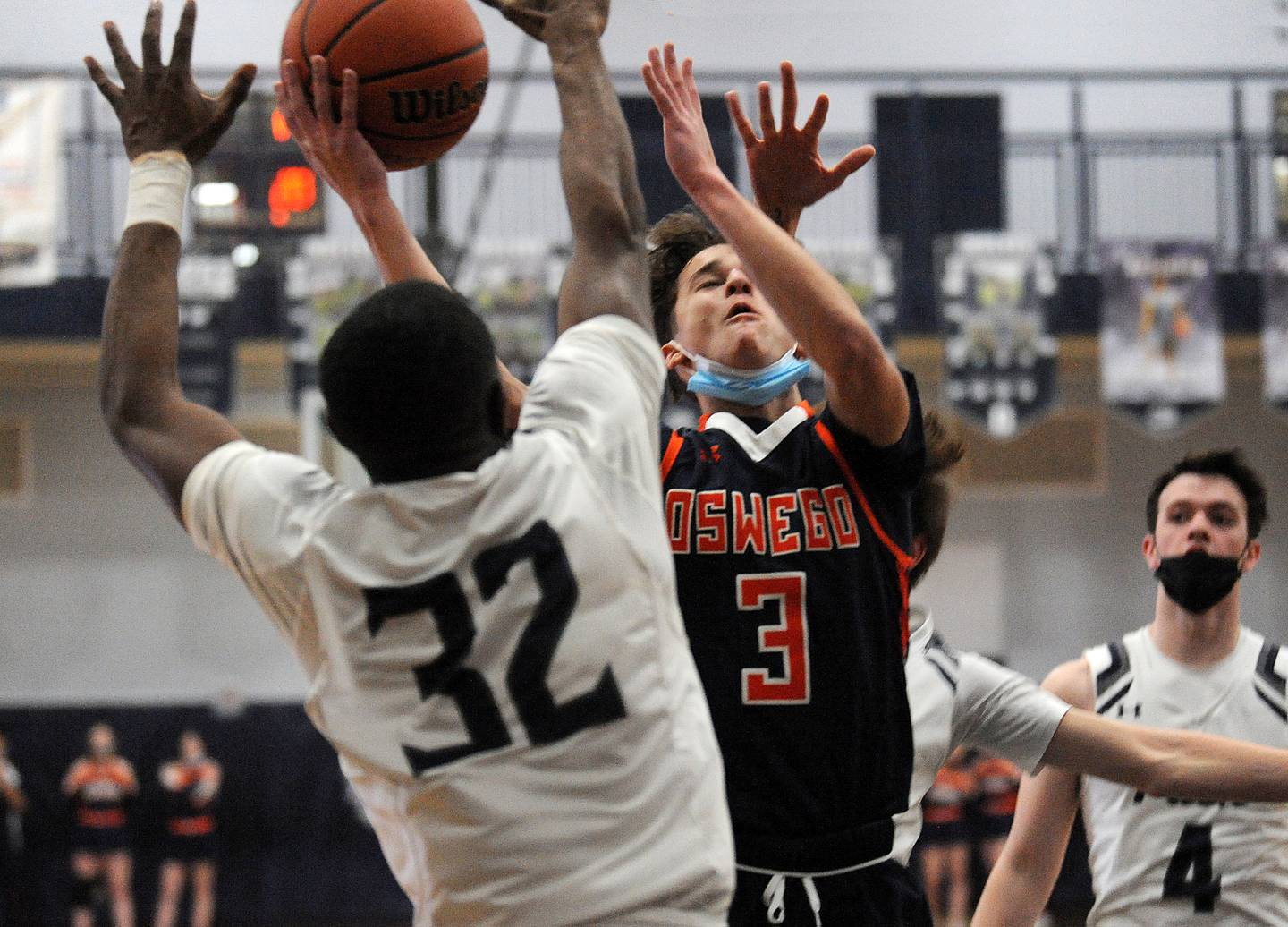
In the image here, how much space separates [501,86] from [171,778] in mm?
6689

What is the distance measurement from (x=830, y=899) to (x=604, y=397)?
1.13 m

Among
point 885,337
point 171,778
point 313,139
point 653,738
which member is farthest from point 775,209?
point 171,778

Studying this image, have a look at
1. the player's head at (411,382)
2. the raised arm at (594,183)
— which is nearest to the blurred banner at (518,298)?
the raised arm at (594,183)

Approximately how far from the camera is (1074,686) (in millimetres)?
4488

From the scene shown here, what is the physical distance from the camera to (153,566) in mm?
16203

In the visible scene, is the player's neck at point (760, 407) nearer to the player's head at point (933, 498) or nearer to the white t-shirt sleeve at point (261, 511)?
the player's head at point (933, 498)

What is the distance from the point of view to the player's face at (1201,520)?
14.6ft

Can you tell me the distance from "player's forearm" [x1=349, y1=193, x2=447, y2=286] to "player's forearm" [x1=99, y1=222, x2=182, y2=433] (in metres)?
0.56

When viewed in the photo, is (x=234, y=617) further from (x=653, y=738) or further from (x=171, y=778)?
(x=653, y=738)

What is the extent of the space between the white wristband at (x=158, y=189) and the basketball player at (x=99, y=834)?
1211 cm

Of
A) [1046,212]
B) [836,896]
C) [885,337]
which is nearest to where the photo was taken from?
[836,896]

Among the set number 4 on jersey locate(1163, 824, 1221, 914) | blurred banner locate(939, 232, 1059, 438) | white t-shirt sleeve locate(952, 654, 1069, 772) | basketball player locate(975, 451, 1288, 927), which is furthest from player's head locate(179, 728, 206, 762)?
white t-shirt sleeve locate(952, 654, 1069, 772)

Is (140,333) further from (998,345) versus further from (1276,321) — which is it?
(1276,321)

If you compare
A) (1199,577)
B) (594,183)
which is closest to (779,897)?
(594,183)
